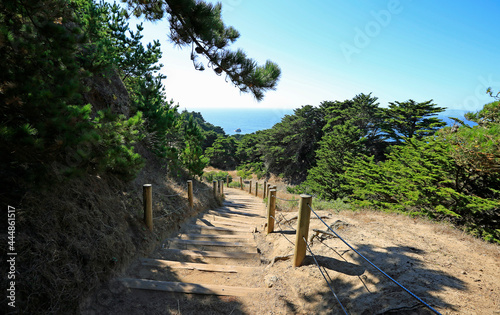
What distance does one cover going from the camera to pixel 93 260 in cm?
294

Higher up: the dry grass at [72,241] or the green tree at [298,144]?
the green tree at [298,144]

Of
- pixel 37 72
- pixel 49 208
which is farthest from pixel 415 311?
pixel 37 72

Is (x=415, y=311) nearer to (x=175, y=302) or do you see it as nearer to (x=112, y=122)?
(x=175, y=302)

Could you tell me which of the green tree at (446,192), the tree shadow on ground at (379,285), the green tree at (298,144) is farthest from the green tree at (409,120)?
the tree shadow on ground at (379,285)

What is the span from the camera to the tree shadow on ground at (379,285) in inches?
95.0

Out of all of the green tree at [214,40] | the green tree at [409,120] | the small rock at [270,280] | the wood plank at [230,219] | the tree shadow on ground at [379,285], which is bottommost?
the wood plank at [230,219]

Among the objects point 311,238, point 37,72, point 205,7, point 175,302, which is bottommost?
point 175,302

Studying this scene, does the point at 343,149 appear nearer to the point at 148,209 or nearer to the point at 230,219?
the point at 230,219

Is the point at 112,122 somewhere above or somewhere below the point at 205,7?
below

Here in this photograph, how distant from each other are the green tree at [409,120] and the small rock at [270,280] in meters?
19.7

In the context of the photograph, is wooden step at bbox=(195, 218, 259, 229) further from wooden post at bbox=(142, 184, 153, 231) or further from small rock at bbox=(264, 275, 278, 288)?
small rock at bbox=(264, 275, 278, 288)

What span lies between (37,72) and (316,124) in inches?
1101

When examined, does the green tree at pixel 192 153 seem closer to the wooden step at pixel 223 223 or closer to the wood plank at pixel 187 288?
the wooden step at pixel 223 223

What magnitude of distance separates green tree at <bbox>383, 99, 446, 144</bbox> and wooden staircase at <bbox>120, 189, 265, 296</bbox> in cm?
1907
